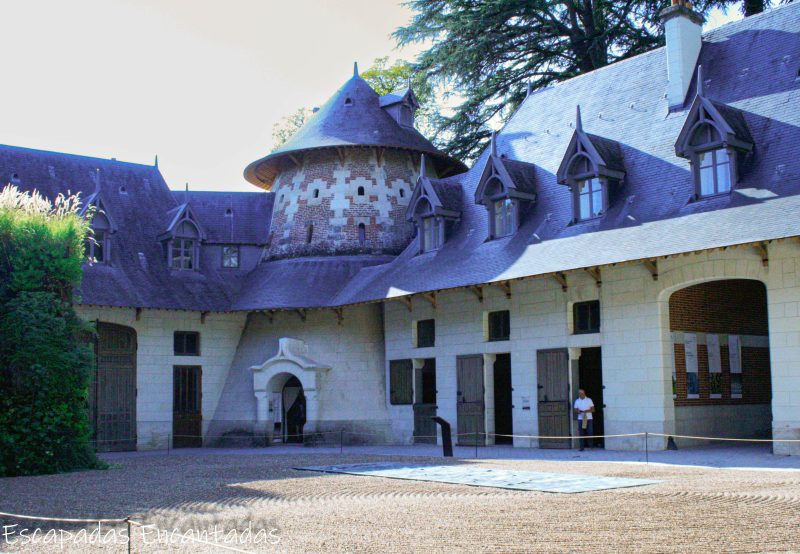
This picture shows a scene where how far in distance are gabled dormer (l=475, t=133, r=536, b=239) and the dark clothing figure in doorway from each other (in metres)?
A: 7.55

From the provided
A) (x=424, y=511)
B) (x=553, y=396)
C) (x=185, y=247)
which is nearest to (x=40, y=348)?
(x=424, y=511)

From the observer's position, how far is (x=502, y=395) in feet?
78.1

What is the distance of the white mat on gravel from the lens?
12.1 metres

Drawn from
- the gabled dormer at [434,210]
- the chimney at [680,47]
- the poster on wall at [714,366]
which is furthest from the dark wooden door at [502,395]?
the chimney at [680,47]

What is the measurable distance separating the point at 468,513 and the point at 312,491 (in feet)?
10.1

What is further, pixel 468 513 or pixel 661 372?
pixel 661 372

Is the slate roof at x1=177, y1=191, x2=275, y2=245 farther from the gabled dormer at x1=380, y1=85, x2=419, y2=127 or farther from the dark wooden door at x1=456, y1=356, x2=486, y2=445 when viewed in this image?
the dark wooden door at x1=456, y1=356, x2=486, y2=445

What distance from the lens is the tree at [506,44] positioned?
2820 cm

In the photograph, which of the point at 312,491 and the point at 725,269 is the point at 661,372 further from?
the point at 312,491

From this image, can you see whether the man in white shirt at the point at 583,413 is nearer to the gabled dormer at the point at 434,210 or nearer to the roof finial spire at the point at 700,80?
the roof finial spire at the point at 700,80

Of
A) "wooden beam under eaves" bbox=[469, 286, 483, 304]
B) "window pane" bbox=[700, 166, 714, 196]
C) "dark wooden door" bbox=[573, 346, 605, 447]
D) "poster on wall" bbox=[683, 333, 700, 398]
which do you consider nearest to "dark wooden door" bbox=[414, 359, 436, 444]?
"wooden beam under eaves" bbox=[469, 286, 483, 304]

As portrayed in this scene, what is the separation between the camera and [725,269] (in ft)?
56.1

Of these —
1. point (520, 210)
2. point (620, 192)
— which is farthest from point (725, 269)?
point (520, 210)

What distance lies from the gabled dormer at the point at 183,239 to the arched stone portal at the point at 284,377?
12.8ft
